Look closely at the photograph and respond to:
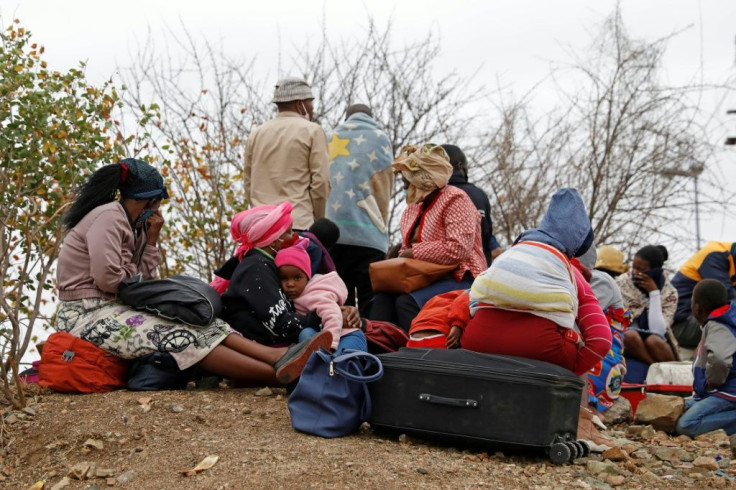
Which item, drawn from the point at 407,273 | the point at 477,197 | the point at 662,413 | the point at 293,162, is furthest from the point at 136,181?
the point at 662,413

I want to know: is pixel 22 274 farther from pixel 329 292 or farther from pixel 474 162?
pixel 474 162

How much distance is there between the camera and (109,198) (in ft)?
18.0

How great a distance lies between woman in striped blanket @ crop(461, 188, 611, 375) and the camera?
172 inches

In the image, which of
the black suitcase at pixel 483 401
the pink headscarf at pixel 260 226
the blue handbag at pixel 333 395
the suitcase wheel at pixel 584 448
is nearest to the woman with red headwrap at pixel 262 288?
the pink headscarf at pixel 260 226

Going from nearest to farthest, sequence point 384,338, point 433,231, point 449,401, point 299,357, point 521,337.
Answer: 1. point 449,401
2. point 521,337
3. point 299,357
4. point 384,338
5. point 433,231

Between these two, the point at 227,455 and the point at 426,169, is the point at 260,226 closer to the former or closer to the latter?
the point at 426,169

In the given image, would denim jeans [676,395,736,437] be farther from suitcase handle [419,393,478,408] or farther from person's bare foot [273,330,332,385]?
person's bare foot [273,330,332,385]

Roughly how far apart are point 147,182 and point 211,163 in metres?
3.76

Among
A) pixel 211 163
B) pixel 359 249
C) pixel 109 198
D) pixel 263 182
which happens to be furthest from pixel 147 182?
pixel 211 163

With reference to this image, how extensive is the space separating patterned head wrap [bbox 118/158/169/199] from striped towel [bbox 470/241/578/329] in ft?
7.39

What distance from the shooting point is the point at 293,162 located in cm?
661

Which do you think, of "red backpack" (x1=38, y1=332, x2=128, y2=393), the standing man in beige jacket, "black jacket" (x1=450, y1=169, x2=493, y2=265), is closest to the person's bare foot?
"red backpack" (x1=38, y1=332, x2=128, y2=393)

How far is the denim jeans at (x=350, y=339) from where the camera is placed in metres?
5.42

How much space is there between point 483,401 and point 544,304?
1.92 feet
